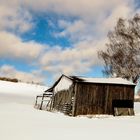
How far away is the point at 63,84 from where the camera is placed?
38188mm

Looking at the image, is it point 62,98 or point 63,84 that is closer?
point 62,98

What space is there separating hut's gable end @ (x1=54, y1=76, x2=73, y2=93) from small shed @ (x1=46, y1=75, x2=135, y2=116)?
0.39m

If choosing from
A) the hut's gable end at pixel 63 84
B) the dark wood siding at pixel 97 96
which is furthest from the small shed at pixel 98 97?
the hut's gable end at pixel 63 84

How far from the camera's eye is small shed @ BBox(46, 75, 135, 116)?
108ft

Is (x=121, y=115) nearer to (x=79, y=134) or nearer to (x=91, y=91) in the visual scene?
(x=91, y=91)

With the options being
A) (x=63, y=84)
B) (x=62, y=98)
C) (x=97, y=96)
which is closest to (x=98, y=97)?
(x=97, y=96)

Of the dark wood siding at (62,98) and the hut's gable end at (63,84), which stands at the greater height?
the hut's gable end at (63,84)

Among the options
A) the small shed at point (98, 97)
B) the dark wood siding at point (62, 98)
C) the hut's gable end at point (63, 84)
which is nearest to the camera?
the small shed at point (98, 97)

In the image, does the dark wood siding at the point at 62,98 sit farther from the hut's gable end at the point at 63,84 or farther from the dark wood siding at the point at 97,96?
the dark wood siding at the point at 97,96

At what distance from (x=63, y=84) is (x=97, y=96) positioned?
6179 mm

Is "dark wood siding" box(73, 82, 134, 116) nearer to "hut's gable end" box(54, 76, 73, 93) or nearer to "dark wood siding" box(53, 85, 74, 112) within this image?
"dark wood siding" box(53, 85, 74, 112)

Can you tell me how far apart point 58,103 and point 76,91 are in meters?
6.41

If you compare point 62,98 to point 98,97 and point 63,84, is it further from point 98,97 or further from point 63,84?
point 98,97

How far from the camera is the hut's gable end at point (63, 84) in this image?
35.6 m
